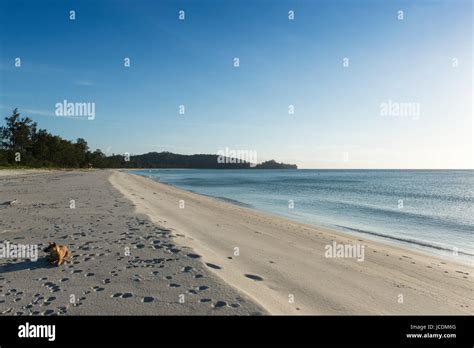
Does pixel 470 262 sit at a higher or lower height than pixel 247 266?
lower

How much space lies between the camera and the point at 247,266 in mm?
8219

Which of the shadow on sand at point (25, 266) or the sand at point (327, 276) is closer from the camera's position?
the sand at point (327, 276)

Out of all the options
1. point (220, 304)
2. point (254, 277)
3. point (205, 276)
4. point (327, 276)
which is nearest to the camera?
point (220, 304)

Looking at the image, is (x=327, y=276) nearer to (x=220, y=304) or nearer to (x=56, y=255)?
(x=220, y=304)

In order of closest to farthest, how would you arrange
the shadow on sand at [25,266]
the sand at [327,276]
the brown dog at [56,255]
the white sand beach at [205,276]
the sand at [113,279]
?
the sand at [113,279], the white sand beach at [205,276], the sand at [327,276], the shadow on sand at [25,266], the brown dog at [56,255]

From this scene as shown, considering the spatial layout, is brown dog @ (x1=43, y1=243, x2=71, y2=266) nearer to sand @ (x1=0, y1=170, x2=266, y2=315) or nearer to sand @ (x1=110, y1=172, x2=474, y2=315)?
sand @ (x1=0, y1=170, x2=266, y2=315)

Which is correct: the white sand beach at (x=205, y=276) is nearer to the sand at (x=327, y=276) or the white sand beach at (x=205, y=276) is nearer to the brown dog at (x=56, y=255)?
the sand at (x=327, y=276)

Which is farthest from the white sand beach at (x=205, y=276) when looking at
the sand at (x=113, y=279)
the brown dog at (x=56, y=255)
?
the brown dog at (x=56, y=255)

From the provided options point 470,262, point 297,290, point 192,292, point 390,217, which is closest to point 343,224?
point 390,217

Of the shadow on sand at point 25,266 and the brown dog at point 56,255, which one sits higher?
the brown dog at point 56,255

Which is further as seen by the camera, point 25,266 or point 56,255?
point 56,255

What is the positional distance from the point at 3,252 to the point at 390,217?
75.9ft

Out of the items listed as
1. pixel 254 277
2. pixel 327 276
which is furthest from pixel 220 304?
pixel 327 276
